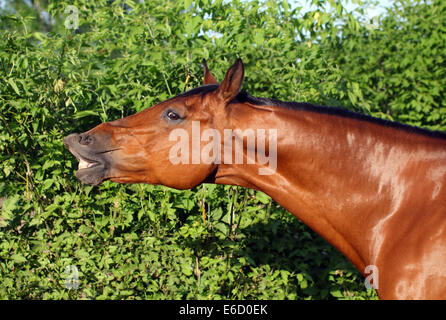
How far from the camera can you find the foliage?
3.75 meters

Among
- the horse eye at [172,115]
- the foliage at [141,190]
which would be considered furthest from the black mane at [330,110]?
the foliage at [141,190]

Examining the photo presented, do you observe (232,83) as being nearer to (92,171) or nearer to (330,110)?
(330,110)

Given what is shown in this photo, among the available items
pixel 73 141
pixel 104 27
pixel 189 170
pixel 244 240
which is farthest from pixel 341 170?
pixel 104 27

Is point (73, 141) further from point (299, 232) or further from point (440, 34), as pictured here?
point (440, 34)

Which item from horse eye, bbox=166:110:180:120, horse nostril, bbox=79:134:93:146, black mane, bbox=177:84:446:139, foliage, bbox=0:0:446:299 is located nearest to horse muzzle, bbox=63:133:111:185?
horse nostril, bbox=79:134:93:146

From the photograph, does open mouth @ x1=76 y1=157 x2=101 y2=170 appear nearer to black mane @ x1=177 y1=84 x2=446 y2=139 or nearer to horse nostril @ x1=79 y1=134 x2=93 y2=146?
horse nostril @ x1=79 y1=134 x2=93 y2=146

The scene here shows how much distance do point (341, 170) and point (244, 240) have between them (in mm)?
1959

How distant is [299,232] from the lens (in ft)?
14.8

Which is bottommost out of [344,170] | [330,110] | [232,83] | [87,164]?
[344,170]

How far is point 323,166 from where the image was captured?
2438 mm

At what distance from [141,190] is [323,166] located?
191 cm

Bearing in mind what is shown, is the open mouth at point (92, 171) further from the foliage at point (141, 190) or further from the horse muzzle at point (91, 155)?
the foliage at point (141, 190)

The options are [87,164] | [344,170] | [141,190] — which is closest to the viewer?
[344,170]

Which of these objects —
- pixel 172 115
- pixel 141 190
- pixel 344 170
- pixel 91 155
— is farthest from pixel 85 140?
pixel 344 170
